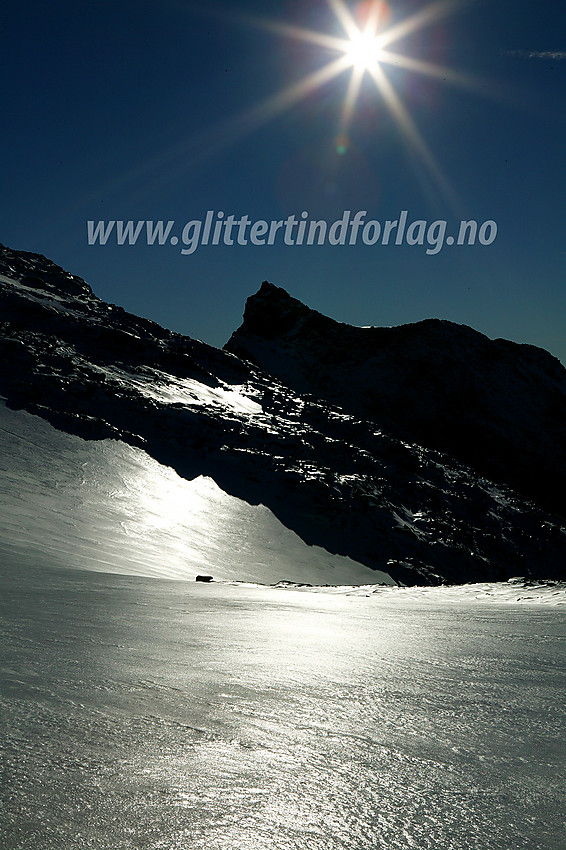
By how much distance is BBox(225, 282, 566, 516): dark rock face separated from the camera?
244 ft

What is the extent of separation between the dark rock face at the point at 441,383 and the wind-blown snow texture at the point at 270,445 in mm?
31886

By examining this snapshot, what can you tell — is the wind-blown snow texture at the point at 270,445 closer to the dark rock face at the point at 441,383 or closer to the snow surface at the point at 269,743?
the snow surface at the point at 269,743

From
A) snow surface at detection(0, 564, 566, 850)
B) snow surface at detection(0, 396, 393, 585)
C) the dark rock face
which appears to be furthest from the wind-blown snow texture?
the dark rock face

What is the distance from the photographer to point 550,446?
248 ft

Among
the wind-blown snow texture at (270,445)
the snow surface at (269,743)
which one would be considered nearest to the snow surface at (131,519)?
the wind-blown snow texture at (270,445)

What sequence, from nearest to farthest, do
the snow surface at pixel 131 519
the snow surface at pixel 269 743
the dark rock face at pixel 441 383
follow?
the snow surface at pixel 269 743, the snow surface at pixel 131 519, the dark rock face at pixel 441 383

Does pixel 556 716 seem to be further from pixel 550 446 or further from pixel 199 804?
pixel 550 446

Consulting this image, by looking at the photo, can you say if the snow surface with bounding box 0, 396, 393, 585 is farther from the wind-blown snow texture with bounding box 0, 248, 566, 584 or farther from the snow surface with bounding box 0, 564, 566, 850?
the snow surface with bounding box 0, 564, 566, 850

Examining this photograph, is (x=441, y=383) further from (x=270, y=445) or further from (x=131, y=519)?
(x=131, y=519)

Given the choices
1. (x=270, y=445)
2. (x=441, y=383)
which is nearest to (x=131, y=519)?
(x=270, y=445)

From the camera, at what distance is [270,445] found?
35.8m

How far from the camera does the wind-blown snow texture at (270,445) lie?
96.2 feet

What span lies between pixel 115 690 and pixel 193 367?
43294mm

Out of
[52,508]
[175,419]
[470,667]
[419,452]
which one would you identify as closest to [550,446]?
[419,452]
